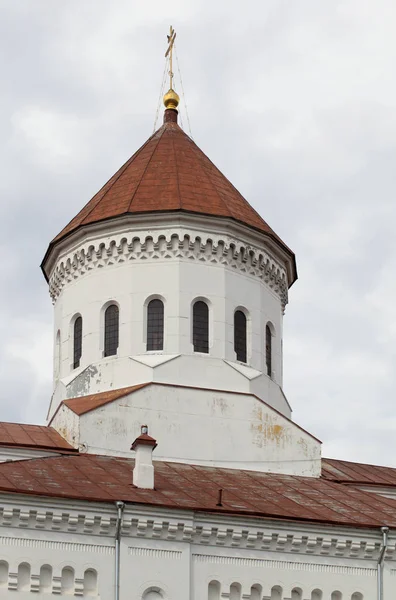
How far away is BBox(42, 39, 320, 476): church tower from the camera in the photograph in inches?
1404

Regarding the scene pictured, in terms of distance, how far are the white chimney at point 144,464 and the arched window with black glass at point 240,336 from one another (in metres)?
6.77

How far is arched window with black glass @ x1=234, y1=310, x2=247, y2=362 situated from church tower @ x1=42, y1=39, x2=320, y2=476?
1.6 inches

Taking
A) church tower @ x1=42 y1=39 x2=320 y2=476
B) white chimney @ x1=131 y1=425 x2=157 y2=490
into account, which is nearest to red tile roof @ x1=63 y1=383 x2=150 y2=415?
church tower @ x1=42 y1=39 x2=320 y2=476

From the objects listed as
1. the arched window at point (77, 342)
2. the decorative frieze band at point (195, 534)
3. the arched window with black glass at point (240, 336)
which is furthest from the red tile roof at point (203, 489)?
the arched window at point (77, 342)

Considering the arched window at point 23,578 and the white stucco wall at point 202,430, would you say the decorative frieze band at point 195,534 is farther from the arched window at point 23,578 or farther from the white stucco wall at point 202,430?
the white stucco wall at point 202,430

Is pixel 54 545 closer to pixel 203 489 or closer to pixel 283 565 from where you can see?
pixel 203 489

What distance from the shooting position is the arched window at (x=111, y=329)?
37.7 m

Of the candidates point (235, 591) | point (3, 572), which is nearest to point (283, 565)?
point (235, 591)

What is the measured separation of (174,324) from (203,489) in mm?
6087

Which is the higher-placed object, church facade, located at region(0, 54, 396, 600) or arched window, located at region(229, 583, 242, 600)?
church facade, located at region(0, 54, 396, 600)

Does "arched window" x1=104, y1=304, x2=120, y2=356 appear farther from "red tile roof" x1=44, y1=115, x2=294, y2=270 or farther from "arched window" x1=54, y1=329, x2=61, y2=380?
"red tile roof" x1=44, y1=115, x2=294, y2=270

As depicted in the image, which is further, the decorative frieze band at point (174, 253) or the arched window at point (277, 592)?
the decorative frieze band at point (174, 253)

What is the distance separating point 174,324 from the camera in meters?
37.4

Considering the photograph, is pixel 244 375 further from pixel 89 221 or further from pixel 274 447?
pixel 89 221
